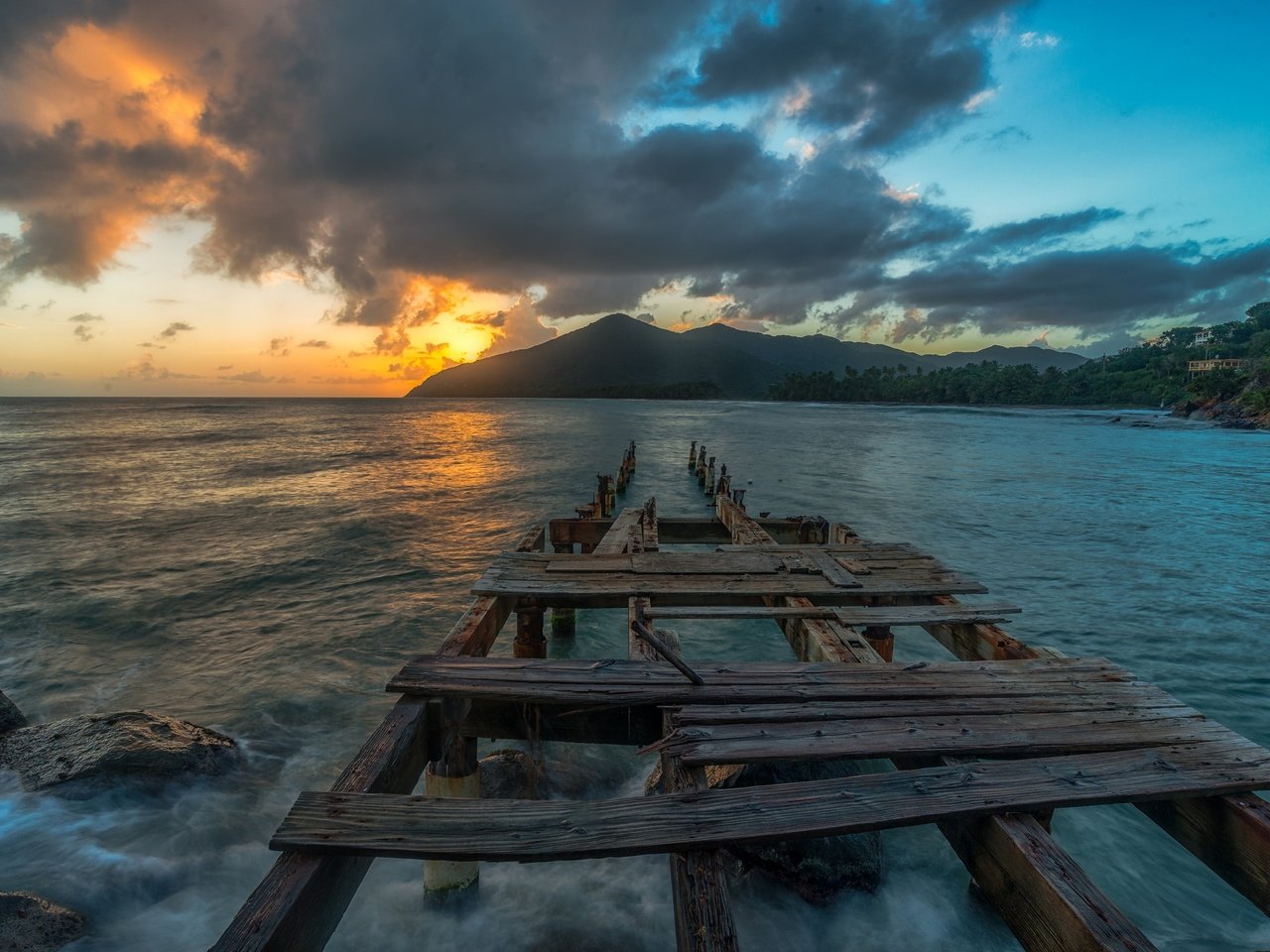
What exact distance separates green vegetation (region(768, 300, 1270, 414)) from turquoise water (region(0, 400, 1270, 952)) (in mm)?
99457

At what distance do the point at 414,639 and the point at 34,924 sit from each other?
21.0ft

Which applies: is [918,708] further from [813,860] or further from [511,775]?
[511,775]

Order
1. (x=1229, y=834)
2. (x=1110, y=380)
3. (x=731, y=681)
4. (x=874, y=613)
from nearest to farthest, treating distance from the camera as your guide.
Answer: (x=1229, y=834) → (x=731, y=681) → (x=874, y=613) → (x=1110, y=380)

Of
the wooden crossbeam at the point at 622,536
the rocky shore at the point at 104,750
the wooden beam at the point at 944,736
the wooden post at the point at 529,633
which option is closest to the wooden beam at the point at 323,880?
the wooden beam at the point at 944,736

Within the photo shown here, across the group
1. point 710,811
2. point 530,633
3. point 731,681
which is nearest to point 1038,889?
point 710,811

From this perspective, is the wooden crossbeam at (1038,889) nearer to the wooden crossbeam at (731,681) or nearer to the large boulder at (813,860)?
the wooden crossbeam at (731,681)

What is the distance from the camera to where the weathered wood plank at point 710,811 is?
2672 mm

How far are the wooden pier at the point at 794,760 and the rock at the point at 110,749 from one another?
12.0 ft

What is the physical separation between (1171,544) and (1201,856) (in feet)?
59.0

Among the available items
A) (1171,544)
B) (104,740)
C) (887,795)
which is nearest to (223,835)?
(104,740)

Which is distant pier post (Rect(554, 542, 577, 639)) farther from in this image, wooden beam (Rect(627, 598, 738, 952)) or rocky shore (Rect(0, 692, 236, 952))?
wooden beam (Rect(627, 598, 738, 952))

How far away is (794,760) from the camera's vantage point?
339cm

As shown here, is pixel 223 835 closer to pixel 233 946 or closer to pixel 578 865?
pixel 578 865

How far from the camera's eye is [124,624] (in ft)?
37.3
